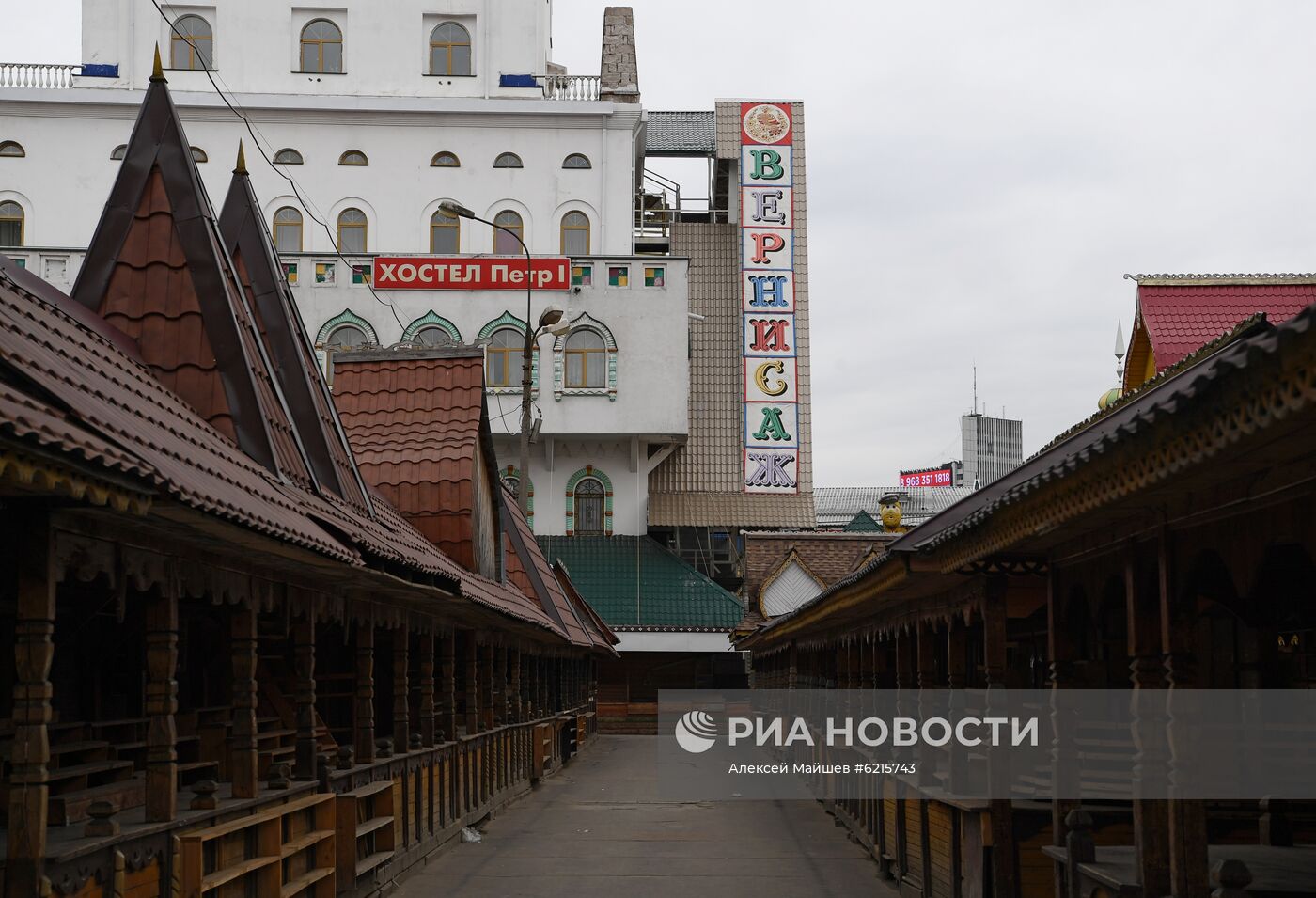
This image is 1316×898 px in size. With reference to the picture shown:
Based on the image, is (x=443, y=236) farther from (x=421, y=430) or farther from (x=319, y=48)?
(x=421, y=430)

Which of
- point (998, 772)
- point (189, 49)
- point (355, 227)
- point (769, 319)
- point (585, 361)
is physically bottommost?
point (998, 772)

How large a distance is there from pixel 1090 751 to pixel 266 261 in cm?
909

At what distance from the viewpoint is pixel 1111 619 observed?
463 inches

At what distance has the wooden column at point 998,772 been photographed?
9.60 m

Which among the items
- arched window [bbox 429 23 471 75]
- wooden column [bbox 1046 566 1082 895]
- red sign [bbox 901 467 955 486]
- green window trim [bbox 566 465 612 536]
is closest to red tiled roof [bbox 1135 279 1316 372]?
wooden column [bbox 1046 566 1082 895]

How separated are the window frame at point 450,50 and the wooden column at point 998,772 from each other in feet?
130

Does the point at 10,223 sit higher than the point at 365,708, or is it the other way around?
the point at 10,223

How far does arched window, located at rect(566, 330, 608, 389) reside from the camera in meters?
44.3

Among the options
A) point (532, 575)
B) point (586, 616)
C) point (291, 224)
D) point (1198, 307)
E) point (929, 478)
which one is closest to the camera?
point (1198, 307)

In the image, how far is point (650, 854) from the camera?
15.6 m

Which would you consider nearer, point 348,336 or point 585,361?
point 348,336

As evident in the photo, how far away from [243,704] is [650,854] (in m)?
7.09

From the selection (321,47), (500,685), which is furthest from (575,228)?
(500,685)

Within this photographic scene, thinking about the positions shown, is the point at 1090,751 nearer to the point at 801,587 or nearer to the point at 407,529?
the point at 407,529
